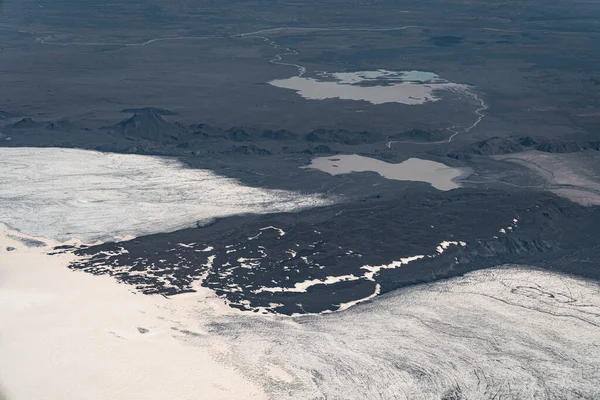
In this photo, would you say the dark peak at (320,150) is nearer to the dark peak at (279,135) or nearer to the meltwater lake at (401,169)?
the meltwater lake at (401,169)

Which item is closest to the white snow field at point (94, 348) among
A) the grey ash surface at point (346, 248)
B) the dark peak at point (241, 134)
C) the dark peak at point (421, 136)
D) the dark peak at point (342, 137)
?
the grey ash surface at point (346, 248)

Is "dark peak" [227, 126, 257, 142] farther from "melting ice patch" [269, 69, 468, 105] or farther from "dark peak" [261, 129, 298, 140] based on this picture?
"melting ice patch" [269, 69, 468, 105]

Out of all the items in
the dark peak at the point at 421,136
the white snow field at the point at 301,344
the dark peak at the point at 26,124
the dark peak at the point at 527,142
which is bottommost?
the dark peak at the point at 26,124

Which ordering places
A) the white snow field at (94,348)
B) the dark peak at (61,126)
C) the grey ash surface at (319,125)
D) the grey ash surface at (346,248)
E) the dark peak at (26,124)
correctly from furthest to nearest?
1. the dark peak at (26,124)
2. the dark peak at (61,126)
3. the grey ash surface at (319,125)
4. the grey ash surface at (346,248)
5. the white snow field at (94,348)

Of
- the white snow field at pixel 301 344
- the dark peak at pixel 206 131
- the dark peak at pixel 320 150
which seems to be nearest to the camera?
the white snow field at pixel 301 344

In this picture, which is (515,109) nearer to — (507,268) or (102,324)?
(507,268)

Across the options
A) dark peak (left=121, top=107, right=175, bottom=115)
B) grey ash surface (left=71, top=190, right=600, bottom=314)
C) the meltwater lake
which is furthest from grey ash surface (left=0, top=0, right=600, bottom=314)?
the meltwater lake

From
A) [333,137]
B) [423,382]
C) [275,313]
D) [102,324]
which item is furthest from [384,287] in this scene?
[333,137]
